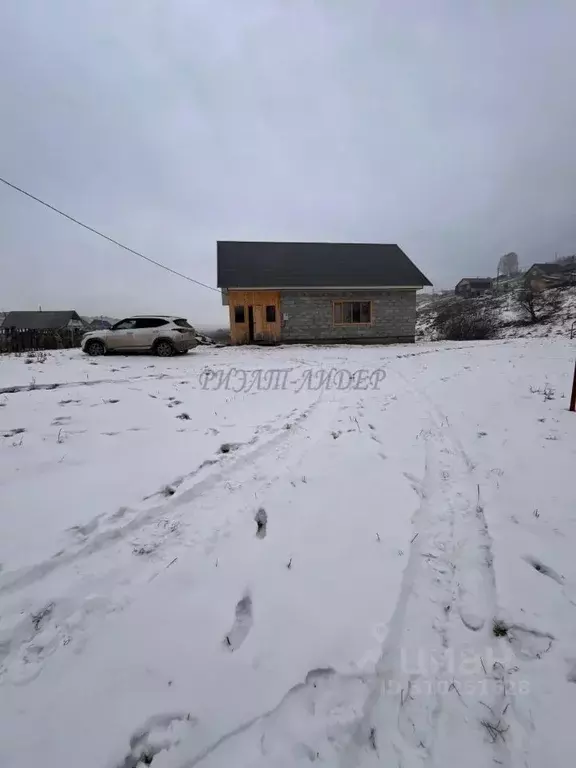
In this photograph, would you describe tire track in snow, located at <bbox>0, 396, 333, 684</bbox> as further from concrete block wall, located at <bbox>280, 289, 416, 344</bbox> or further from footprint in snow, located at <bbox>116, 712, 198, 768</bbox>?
concrete block wall, located at <bbox>280, 289, 416, 344</bbox>

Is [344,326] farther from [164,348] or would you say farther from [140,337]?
[140,337]

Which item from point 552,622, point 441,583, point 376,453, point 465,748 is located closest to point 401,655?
point 465,748

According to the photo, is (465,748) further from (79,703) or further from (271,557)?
(79,703)

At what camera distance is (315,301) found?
16781 millimetres

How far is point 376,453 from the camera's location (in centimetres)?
411

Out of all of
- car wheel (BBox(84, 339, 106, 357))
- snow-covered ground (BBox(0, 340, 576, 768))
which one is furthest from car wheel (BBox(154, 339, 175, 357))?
snow-covered ground (BBox(0, 340, 576, 768))

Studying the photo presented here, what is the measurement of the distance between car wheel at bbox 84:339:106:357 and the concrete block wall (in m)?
8.07

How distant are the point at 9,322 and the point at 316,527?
201ft

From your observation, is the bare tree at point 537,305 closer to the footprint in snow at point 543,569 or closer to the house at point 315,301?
the house at point 315,301

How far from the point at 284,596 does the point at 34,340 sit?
57.2 ft

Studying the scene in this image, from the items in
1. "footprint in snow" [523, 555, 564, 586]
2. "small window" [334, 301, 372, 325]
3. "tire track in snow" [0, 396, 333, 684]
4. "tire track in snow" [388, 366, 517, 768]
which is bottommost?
"tire track in snow" [388, 366, 517, 768]

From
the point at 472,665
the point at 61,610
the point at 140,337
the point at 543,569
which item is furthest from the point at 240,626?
the point at 140,337

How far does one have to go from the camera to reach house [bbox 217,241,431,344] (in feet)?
54.2

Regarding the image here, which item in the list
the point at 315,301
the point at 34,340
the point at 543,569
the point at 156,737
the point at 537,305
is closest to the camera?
the point at 156,737
